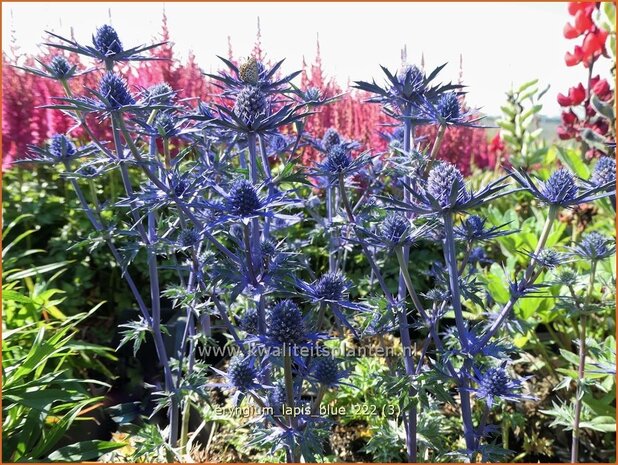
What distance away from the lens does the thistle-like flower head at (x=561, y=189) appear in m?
1.15

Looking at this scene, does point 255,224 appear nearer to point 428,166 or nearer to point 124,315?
point 428,166

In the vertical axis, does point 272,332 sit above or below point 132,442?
above

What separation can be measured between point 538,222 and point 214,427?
2.00 metres

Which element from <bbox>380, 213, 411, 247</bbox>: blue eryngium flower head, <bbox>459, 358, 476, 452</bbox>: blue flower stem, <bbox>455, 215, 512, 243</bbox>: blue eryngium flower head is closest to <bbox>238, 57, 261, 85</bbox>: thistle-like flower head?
<bbox>380, 213, 411, 247</bbox>: blue eryngium flower head

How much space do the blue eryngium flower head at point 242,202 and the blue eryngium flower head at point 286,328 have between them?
0.86 feet

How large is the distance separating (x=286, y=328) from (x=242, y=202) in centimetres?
33

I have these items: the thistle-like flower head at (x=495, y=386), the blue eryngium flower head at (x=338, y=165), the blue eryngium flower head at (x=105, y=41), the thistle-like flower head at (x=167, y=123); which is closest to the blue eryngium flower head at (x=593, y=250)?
the thistle-like flower head at (x=495, y=386)

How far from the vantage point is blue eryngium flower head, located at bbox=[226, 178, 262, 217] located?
3.73 feet

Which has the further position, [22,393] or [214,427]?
[214,427]

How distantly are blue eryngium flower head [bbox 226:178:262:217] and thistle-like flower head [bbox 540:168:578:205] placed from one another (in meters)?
0.69

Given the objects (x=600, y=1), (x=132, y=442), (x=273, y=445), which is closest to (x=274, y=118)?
(x=273, y=445)

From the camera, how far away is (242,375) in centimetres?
133

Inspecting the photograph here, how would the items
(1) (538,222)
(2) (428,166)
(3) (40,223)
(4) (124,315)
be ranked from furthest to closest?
1. (3) (40,223)
2. (1) (538,222)
3. (4) (124,315)
4. (2) (428,166)

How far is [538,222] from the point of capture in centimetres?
274
